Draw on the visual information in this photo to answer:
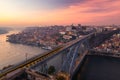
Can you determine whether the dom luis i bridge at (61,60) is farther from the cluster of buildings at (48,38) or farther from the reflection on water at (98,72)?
the cluster of buildings at (48,38)

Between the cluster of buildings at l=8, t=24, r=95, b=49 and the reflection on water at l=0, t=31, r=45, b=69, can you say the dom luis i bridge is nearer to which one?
the reflection on water at l=0, t=31, r=45, b=69

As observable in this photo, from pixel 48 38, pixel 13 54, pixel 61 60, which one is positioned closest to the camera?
pixel 61 60

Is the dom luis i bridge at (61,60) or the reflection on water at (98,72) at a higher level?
the dom luis i bridge at (61,60)

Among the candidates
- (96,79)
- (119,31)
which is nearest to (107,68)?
(96,79)

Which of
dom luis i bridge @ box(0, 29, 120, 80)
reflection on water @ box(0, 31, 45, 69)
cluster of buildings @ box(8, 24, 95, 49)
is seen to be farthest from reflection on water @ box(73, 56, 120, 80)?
cluster of buildings @ box(8, 24, 95, 49)

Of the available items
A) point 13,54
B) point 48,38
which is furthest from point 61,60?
point 48,38

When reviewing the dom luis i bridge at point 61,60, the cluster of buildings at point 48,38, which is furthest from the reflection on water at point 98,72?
the cluster of buildings at point 48,38

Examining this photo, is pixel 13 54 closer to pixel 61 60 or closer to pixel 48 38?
pixel 61 60

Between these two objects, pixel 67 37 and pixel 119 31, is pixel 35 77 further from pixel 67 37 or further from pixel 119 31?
pixel 119 31
